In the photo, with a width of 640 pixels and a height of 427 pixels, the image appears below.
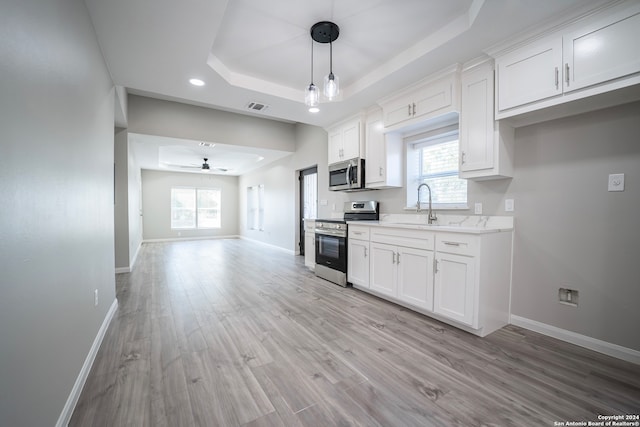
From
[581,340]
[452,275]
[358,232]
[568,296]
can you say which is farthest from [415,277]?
[581,340]

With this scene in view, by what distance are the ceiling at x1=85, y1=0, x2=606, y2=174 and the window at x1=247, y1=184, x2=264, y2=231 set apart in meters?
5.39

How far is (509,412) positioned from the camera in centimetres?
148

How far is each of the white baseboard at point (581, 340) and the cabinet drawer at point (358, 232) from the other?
1755mm

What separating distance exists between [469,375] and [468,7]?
281 centimetres

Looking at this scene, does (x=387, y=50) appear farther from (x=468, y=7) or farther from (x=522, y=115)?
(x=522, y=115)

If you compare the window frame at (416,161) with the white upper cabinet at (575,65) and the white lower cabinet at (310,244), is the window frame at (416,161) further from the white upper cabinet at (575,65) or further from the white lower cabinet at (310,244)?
the white lower cabinet at (310,244)

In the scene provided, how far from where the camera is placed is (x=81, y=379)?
5.49 ft

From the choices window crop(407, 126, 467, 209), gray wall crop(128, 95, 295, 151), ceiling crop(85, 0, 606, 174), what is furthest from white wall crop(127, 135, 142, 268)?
window crop(407, 126, 467, 209)

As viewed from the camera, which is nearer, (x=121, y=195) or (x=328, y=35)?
(x=328, y=35)

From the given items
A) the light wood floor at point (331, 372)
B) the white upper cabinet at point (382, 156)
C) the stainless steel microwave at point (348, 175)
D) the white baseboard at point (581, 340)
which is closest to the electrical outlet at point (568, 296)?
the white baseboard at point (581, 340)

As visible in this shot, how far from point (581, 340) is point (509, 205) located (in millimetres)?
1253

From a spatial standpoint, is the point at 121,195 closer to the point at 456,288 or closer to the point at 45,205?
the point at 45,205

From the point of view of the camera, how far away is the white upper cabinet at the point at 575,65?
175cm

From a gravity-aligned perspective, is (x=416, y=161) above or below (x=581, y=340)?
above
